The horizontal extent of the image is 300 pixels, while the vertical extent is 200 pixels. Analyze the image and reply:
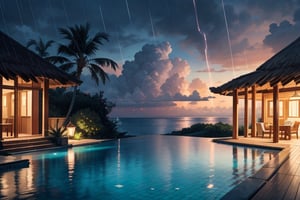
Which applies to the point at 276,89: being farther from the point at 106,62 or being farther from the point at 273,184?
the point at 106,62

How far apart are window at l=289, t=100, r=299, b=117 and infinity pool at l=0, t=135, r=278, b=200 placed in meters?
7.60

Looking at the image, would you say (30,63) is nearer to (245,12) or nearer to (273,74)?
(273,74)

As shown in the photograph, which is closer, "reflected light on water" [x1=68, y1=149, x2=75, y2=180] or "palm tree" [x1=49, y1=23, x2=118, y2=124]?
"reflected light on water" [x1=68, y1=149, x2=75, y2=180]

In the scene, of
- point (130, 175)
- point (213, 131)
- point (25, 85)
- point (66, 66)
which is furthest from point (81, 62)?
point (130, 175)

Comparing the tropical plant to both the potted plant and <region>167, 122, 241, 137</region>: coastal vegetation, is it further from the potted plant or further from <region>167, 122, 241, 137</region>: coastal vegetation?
<region>167, 122, 241, 137</region>: coastal vegetation

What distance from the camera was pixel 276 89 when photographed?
14.4m

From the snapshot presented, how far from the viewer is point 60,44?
21.9 meters

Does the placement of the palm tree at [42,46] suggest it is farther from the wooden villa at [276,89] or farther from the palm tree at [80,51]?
the wooden villa at [276,89]

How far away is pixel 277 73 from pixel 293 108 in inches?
253

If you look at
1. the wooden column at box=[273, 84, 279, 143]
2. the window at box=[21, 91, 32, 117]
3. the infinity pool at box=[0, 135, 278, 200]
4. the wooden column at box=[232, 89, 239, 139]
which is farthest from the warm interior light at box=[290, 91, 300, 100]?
the window at box=[21, 91, 32, 117]

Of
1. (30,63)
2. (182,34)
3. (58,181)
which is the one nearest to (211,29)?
(182,34)

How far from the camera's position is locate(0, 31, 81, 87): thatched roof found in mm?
12766

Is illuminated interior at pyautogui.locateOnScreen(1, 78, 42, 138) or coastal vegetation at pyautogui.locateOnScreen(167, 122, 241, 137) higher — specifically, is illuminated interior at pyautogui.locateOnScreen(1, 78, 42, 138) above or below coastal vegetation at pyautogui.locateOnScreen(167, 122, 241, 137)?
above

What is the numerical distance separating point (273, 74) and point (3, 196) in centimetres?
1253
